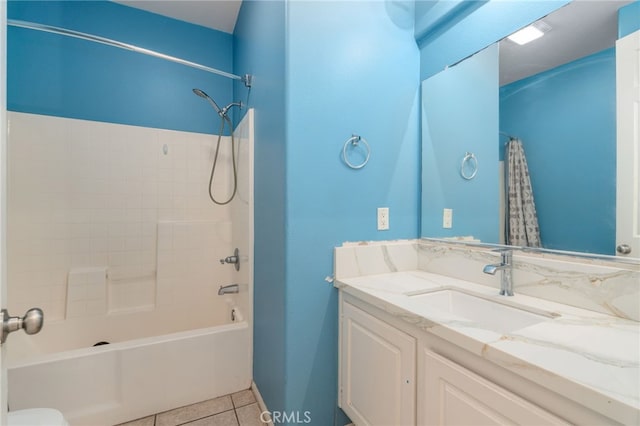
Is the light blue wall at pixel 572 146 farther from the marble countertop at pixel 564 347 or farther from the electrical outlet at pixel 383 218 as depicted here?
the electrical outlet at pixel 383 218

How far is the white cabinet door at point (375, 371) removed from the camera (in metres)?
0.96

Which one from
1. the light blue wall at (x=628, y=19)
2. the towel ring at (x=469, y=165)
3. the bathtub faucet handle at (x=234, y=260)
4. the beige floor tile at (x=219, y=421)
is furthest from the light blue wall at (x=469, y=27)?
the beige floor tile at (x=219, y=421)

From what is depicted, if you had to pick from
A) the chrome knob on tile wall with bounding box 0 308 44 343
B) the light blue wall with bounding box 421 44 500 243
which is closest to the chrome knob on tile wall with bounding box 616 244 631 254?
the light blue wall with bounding box 421 44 500 243

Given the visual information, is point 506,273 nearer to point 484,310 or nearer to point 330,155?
point 484,310

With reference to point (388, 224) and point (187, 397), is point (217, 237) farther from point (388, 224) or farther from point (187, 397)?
point (388, 224)

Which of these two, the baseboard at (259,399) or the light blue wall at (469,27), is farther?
the baseboard at (259,399)

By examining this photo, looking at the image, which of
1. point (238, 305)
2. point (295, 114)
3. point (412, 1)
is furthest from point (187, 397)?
point (412, 1)

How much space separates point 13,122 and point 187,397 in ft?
6.94

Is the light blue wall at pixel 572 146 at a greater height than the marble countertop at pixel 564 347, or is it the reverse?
the light blue wall at pixel 572 146

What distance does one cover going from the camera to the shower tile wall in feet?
6.13

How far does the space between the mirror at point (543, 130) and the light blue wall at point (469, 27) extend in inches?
1.8

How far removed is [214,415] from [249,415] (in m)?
0.19

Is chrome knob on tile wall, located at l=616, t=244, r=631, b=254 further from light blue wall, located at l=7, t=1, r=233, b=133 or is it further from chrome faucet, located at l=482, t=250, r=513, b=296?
light blue wall, located at l=7, t=1, r=233, b=133

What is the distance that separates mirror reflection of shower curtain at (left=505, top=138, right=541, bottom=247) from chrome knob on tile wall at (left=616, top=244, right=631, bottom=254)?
0.23 meters
